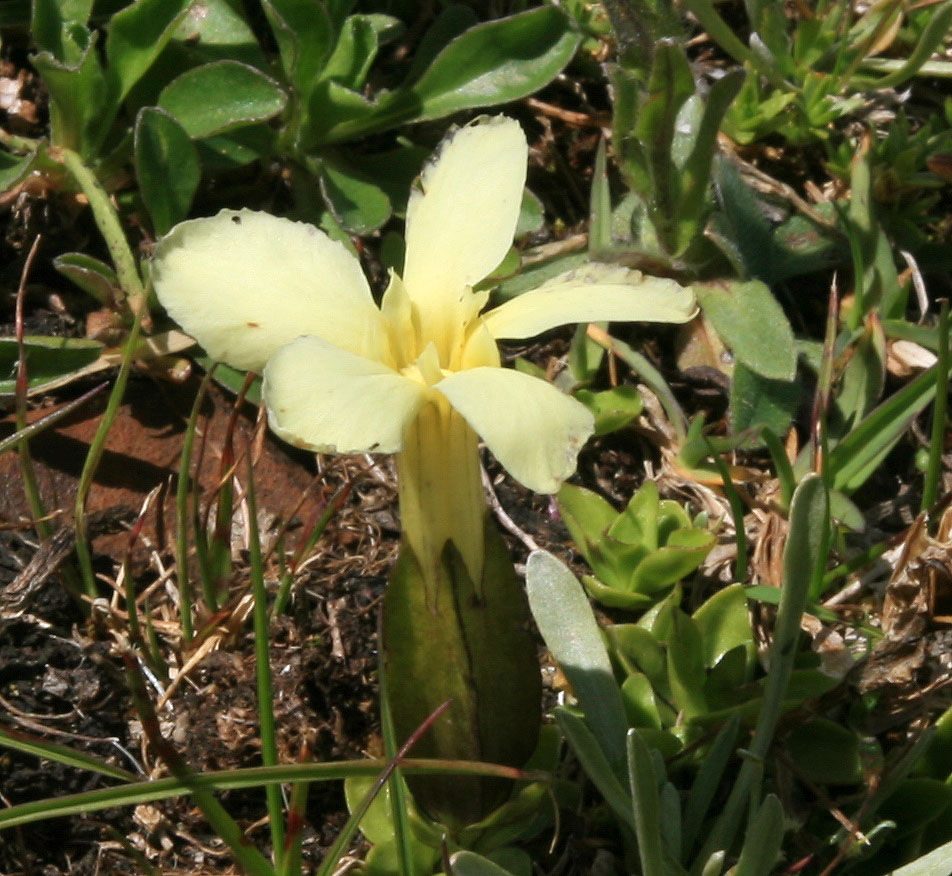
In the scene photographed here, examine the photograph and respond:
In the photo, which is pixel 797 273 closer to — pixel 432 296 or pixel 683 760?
pixel 683 760

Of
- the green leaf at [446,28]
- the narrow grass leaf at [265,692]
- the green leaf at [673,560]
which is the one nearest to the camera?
the narrow grass leaf at [265,692]

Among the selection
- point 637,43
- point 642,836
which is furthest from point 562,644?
point 637,43

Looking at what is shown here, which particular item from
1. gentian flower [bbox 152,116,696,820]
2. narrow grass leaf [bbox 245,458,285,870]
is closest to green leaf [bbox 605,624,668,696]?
gentian flower [bbox 152,116,696,820]

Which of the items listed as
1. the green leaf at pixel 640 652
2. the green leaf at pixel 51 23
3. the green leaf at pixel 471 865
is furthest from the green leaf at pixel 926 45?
the green leaf at pixel 471 865

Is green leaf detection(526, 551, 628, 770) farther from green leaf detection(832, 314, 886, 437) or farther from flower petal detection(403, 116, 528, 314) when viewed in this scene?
green leaf detection(832, 314, 886, 437)

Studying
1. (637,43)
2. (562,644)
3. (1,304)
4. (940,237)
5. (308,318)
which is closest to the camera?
(308,318)

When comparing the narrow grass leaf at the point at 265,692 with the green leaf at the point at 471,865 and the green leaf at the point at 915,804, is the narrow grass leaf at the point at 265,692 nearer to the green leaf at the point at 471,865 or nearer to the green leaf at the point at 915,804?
the green leaf at the point at 471,865

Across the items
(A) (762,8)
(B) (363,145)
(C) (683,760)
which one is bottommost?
(C) (683,760)
